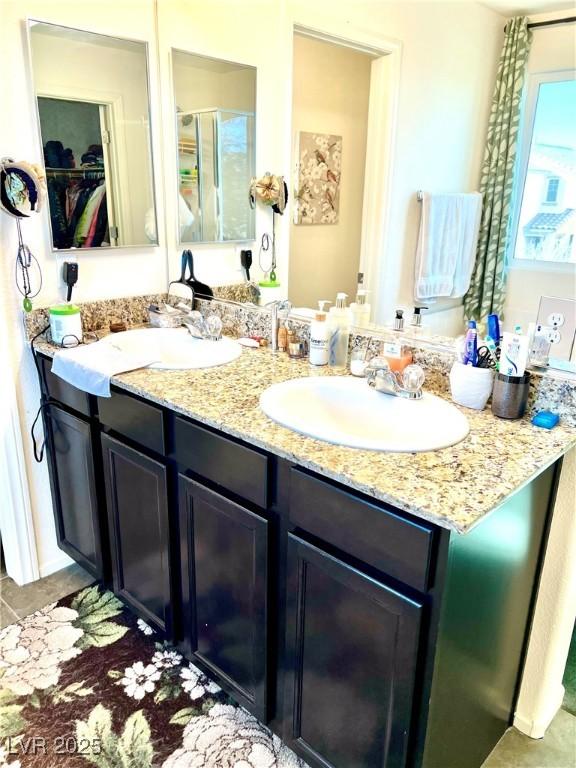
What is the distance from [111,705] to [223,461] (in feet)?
2.88

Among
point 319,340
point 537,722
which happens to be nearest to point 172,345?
point 319,340

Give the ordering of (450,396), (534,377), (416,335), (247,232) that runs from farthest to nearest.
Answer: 1. (247,232)
2. (416,335)
3. (450,396)
4. (534,377)

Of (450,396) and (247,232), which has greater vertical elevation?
(247,232)

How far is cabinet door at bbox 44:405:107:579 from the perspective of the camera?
1883 millimetres

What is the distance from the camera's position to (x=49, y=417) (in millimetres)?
2006

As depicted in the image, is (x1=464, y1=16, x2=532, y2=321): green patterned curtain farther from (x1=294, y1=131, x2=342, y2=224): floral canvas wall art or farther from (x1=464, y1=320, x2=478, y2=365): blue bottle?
(x1=294, y1=131, x2=342, y2=224): floral canvas wall art

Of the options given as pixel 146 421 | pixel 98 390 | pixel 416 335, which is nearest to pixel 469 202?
pixel 416 335

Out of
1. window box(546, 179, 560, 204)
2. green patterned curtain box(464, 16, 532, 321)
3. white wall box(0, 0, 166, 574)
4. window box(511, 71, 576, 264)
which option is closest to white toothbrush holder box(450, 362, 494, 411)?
green patterned curtain box(464, 16, 532, 321)

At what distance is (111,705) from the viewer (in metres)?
1.66

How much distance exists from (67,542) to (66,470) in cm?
32

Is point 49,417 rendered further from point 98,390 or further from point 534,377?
point 534,377

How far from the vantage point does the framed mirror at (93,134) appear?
179cm

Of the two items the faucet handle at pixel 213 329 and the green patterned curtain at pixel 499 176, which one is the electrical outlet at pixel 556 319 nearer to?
the green patterned curtain at pixel 499 176

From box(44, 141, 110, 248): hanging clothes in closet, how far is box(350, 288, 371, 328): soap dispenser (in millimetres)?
935
